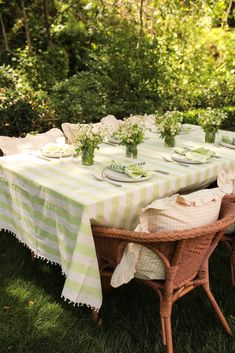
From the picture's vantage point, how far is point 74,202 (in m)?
2.41

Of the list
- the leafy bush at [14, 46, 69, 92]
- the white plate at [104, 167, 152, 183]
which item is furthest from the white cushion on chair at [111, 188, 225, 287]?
the leafy bush at [14, 46, 69, 92]

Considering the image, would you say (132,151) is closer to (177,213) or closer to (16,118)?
(177,213)

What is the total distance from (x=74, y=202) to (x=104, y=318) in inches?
35.7

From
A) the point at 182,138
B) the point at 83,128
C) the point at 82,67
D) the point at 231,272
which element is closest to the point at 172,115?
the point at 182,138

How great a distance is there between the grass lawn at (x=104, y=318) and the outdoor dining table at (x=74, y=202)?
0.96 ft

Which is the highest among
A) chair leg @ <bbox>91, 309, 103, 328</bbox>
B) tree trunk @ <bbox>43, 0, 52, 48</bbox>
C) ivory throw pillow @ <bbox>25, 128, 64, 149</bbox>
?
tree trunk @ <bbox>43, 0, 52, 48</bbox>

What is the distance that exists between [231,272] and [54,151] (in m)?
1.70

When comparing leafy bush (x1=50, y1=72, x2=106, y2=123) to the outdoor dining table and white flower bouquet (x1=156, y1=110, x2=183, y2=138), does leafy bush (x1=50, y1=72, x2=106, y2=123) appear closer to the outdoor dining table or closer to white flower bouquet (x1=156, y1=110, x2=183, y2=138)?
white flower bouquet (x1=156, y1=110, x2=183, y2=138)

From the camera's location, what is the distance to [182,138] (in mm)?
4273

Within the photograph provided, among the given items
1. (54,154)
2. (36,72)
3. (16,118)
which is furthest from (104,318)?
(36,72)

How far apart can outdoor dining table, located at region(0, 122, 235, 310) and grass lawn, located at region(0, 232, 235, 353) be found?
0.29 m

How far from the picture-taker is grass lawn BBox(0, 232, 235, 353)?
2.54 meters

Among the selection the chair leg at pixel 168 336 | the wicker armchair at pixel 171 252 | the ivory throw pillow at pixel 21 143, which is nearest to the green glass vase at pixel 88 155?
the ivory throw pillow at pixel 21 143

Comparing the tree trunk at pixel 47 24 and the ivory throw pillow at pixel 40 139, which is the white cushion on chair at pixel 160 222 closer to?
the ivory throw pillow at pixel 40 139
